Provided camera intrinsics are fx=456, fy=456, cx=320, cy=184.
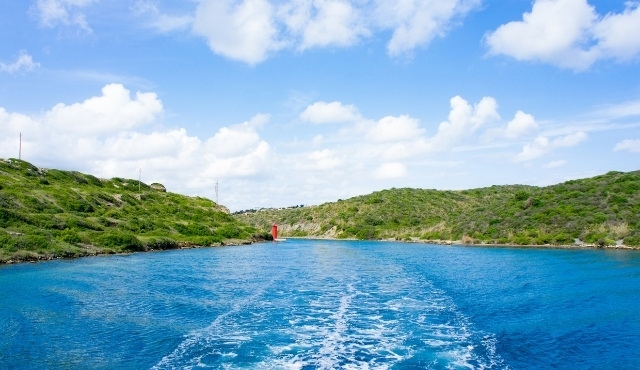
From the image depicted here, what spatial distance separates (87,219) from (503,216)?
7666 cm

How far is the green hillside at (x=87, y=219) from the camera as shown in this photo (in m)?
54.6

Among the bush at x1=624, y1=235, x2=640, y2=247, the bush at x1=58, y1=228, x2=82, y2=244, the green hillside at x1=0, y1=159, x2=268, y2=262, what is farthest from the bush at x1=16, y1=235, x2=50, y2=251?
the bush at x1=624, y1=235, x2=640, y2=247

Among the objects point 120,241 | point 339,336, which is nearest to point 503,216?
point 120,241

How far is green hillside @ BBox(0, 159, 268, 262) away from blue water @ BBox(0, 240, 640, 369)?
39.5ft

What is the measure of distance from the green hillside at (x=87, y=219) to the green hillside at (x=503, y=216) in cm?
3871

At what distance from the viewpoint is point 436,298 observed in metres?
31.1

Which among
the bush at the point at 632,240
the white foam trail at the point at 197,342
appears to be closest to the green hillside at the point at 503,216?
the bush at the point at 632,240

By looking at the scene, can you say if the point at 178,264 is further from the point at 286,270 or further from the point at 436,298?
the point at 436,298

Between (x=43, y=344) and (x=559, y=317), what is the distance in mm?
25277

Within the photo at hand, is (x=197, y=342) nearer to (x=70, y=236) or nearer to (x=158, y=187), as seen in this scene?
(x=70, y=236)

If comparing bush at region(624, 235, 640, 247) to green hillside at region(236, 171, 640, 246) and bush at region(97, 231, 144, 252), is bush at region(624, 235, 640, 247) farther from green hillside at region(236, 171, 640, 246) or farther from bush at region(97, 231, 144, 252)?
bush at region(97, 231, 144, 252)

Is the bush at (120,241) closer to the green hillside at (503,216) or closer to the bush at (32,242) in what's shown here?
the bush at (32,242)

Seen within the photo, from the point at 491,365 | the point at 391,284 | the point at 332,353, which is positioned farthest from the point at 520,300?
the point at 332,353

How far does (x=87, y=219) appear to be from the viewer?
70.4 m
